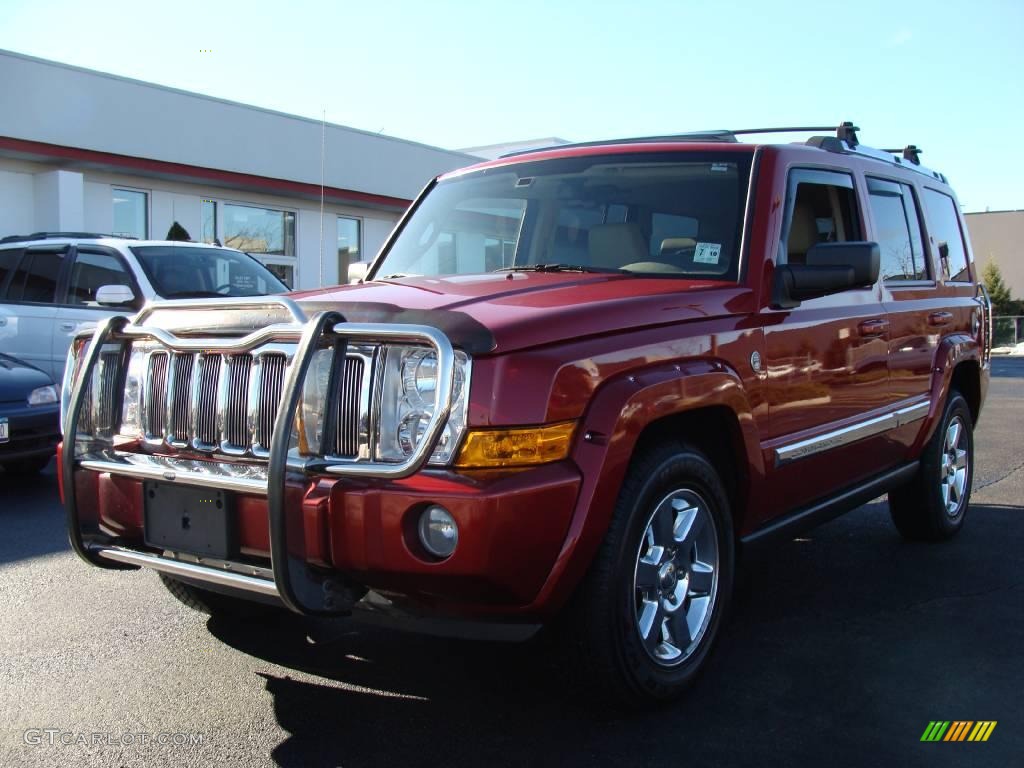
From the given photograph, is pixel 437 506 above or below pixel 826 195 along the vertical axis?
below

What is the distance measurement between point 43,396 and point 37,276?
2.91 meters

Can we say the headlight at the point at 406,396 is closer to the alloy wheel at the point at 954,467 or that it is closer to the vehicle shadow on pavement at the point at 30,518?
the vehicle shadow on pavement at the point at 30,518

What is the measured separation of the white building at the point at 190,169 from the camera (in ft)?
52.4

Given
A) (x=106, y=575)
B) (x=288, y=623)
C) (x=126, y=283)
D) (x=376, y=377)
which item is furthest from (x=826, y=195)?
(x=126, y=283)

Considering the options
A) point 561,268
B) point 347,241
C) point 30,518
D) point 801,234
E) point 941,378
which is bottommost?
point 30,518

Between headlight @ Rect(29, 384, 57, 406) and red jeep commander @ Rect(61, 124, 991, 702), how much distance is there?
3.70 m

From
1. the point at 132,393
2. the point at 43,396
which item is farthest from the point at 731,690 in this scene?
the point at 43,396

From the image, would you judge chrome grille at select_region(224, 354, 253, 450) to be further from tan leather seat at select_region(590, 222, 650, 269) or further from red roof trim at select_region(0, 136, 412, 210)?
Result: red roof trim at select_region(0, 136, 412, 210)

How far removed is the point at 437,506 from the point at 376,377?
1.36ft

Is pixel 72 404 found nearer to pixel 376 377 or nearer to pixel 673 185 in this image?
pixel 376 377

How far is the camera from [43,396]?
7.34m

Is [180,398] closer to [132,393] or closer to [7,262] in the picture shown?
[132,393]

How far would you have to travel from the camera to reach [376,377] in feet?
9.61

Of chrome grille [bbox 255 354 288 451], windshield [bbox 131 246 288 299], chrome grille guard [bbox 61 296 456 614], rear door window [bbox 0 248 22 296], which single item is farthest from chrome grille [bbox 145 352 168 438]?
rear door window [bbox 0 248 22 296]
